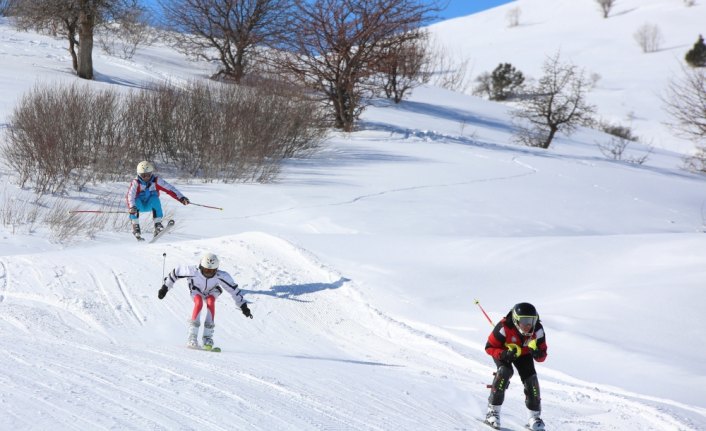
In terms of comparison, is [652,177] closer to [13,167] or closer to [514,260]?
[514,260]

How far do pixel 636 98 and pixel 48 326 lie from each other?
61459 millimetres

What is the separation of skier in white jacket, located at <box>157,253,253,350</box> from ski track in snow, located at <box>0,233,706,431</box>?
13.7 inches

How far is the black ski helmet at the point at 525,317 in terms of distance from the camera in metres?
6.07

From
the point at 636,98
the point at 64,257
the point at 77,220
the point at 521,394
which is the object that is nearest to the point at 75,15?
the point at 77,220

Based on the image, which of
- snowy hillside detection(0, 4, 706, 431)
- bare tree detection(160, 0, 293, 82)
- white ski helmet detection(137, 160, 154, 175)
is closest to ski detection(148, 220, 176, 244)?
snowy hillside detection(0, 4, 706, 431)

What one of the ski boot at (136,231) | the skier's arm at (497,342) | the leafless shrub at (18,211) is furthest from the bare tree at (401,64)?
the skier's arm at (497,342)

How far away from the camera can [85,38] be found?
2639cm

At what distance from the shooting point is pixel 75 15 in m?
25.9

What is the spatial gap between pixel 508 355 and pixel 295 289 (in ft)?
16.1

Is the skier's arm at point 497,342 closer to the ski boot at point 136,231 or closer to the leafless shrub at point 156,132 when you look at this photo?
the ski boot at point 136,231

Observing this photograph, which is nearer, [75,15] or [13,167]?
[13,167]

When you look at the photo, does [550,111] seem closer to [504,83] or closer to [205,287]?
[504,83]

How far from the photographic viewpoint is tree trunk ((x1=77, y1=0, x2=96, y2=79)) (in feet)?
83.5

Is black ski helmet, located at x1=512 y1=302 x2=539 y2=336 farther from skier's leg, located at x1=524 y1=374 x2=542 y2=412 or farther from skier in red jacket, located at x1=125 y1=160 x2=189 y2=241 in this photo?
skier in red jacket, located at x1=125 y1=160 x2=189 y2=241
